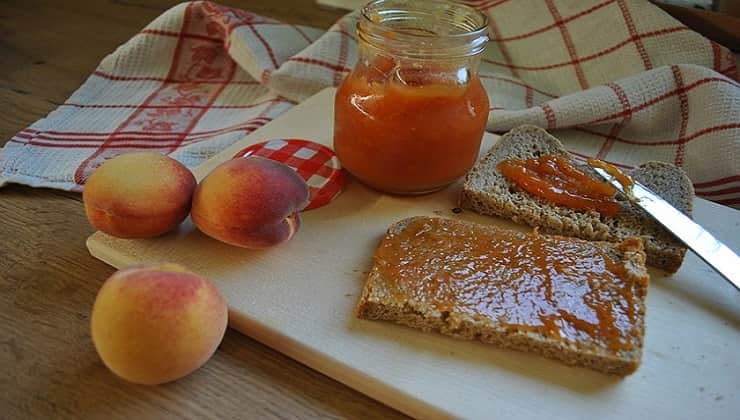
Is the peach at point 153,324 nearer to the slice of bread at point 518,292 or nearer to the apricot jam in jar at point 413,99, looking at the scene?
the slice of bread at point 518,292

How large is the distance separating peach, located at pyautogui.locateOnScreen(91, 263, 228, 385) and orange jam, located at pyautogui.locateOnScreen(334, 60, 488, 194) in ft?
1.73

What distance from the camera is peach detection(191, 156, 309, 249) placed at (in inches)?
44.6

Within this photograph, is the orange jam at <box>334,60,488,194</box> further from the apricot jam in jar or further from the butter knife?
the butter knife

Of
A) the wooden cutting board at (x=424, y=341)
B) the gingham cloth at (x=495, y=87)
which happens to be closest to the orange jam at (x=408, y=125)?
the wooden cutting board at (x=424, y=341)

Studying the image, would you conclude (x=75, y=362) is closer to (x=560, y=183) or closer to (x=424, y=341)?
(x=424, y=341)

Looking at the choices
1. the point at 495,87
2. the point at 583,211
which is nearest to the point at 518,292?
the point at 583,211

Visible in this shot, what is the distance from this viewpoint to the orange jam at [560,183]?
1353 mm

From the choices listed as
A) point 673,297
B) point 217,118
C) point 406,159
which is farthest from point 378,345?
point 217,118

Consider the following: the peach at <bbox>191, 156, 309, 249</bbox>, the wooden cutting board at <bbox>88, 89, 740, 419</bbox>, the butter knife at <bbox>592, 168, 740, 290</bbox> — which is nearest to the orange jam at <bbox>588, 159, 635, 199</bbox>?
the butter knife at <bbox>592, 168, 740, 290</bbox>

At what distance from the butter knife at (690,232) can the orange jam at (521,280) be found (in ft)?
0.47

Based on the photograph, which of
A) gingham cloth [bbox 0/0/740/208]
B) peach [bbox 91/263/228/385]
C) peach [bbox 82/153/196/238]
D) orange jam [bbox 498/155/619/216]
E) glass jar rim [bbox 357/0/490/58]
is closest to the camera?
peach [bbox 91/263/228/385]

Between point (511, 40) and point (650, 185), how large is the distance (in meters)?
0.94

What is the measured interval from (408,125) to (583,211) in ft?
1.47

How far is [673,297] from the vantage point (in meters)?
1.19
